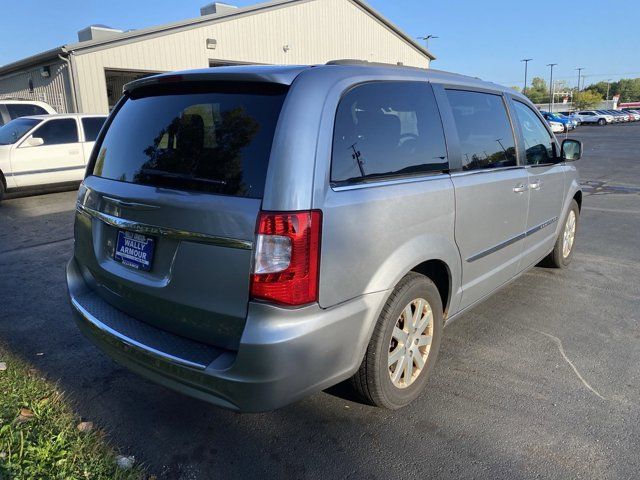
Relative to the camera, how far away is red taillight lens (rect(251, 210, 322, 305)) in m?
2.11

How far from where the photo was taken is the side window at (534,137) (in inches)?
164

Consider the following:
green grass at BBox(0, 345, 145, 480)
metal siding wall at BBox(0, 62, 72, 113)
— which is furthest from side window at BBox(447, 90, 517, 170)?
metal siding wall at BBox(0, 62, 72, 113)

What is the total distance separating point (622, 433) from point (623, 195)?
356 inches

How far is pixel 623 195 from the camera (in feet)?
33.9

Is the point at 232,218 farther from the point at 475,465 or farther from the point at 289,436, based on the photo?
the point at 475,465

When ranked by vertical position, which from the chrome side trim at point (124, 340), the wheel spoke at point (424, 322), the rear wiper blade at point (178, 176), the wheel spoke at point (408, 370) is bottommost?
the wheel spoke at point (408, 370)

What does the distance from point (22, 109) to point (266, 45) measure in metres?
11.2

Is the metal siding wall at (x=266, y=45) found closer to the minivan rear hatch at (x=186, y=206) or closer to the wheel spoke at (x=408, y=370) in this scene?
the minivan rear hatch at (x=186, y=206)


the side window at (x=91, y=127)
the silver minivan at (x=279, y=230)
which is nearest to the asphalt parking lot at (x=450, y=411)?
the silver minivan at (x=279, y=230)

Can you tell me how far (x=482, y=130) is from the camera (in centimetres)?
352

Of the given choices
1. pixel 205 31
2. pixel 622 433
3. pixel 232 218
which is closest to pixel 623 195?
pixel 622 433

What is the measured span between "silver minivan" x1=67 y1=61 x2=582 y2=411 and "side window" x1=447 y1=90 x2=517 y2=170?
4 centimetres

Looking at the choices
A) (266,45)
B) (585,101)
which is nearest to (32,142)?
(266,45)

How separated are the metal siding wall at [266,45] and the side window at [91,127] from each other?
737 cm
